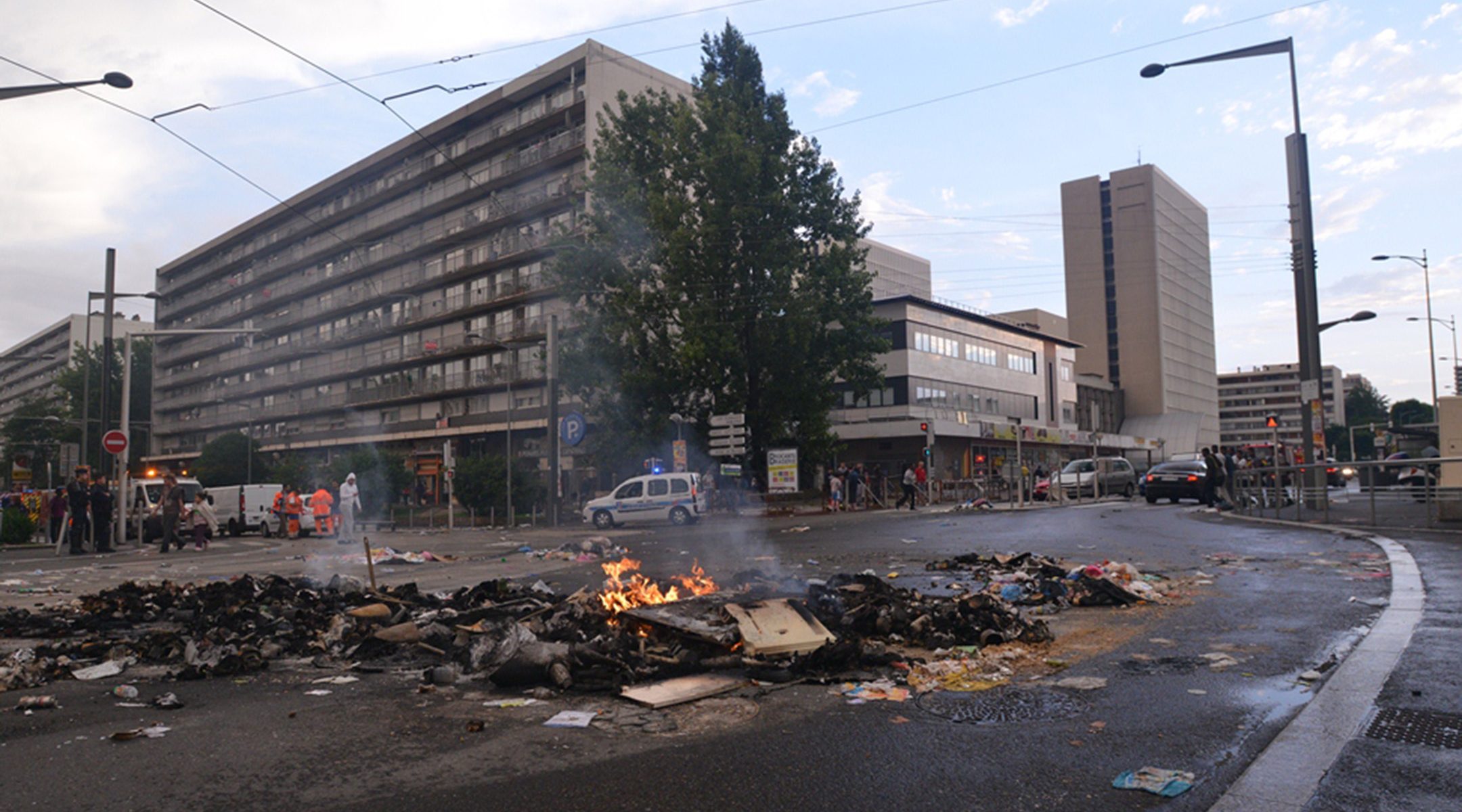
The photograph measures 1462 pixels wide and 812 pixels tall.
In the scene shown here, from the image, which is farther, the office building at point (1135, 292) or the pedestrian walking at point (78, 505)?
the office building at point (1135, 292)

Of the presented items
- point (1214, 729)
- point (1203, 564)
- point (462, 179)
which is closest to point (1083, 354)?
point (462, 179)

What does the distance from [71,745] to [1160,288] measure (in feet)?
366

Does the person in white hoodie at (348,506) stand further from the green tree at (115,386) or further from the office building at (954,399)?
the green tree at (115,386)

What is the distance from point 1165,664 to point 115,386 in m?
101

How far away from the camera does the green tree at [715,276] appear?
113 ft

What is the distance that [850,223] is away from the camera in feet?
123

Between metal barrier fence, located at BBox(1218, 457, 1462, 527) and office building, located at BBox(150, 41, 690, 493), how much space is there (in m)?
28.2

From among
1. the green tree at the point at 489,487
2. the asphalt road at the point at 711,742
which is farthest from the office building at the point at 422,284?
the asphalt road at the point at 711,742

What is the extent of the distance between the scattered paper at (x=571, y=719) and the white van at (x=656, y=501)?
80.2 ft

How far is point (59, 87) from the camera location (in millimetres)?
13414

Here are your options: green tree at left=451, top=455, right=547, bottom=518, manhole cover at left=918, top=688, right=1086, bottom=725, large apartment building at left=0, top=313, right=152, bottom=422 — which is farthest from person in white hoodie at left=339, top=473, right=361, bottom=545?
large apartment building at left=0, top=313, right=152, bottom=422

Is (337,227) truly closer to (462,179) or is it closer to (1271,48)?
(462,179)

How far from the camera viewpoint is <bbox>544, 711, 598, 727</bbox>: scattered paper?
493 centimetres

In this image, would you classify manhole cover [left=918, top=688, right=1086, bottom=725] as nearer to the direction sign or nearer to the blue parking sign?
the blue parking sign
